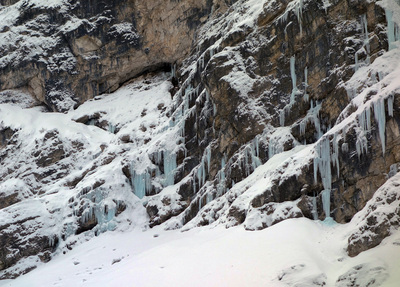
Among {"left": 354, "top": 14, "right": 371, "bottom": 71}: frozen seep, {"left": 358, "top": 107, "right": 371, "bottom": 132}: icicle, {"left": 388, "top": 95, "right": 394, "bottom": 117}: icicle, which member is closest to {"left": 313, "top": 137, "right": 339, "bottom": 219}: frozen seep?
{"left": 358, "top": 107, "right": 371, "bottom": 132}: icicle

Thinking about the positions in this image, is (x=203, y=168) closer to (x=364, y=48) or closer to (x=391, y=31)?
(x=364, y=48)

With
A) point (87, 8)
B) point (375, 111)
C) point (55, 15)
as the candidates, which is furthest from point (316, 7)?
point (55, 15)

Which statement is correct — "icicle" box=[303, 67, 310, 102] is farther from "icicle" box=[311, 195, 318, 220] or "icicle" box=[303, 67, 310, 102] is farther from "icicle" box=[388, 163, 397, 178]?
"icicle" box=[388, 163, 397, 178]

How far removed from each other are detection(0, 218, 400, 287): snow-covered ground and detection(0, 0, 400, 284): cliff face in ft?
2.32

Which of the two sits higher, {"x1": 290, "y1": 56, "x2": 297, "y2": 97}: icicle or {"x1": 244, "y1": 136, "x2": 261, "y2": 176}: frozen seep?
{"x1": 290, "y1": 56, "x2": 297, "y2": 97}: icicle

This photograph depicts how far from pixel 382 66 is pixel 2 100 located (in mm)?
43123

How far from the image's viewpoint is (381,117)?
1557 cm

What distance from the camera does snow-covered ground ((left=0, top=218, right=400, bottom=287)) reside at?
41.4 feet

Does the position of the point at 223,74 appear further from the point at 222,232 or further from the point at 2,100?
the point at 2,100

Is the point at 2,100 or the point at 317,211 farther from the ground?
the point at 2,100

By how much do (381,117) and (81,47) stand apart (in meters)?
40.1

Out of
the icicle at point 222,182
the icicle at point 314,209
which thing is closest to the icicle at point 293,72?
the icicle at point 222,182

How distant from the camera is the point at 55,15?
51.9 meters

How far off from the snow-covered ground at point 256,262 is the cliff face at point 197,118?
0.71 metres
